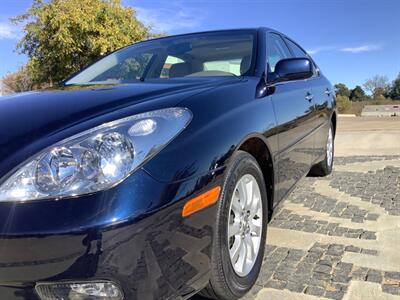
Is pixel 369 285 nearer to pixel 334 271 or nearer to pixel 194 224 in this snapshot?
pixel 334 271

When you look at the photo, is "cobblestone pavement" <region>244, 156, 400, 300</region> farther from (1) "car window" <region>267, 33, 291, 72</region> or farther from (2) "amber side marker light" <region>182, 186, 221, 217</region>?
(1) "car window" <region>267, 33, 291, 72</region>

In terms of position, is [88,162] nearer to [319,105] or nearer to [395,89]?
[319,105]

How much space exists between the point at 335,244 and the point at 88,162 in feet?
7.23

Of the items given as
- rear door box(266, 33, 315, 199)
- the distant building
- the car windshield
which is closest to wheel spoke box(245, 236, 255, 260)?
rear door box(266, 33, 315, 199)

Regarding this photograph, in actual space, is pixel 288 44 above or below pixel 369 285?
above

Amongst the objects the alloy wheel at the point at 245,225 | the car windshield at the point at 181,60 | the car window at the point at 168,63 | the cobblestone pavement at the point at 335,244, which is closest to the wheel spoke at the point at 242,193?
the alloy wheel at the point at 245,225

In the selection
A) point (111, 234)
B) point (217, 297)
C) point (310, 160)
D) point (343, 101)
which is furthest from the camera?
point (343, 101)

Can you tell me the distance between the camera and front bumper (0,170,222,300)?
61.6 inches

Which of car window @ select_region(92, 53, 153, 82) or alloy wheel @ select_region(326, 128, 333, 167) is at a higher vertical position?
car window @ select_region(92, 53, 153, 82)

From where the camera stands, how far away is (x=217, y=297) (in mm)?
2266

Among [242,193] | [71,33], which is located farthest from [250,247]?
[71,33]

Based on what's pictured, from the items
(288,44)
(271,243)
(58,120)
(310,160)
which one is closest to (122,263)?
(58,120)

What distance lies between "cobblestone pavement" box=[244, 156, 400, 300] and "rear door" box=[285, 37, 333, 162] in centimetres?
53

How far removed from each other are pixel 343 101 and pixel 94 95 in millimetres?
40440
